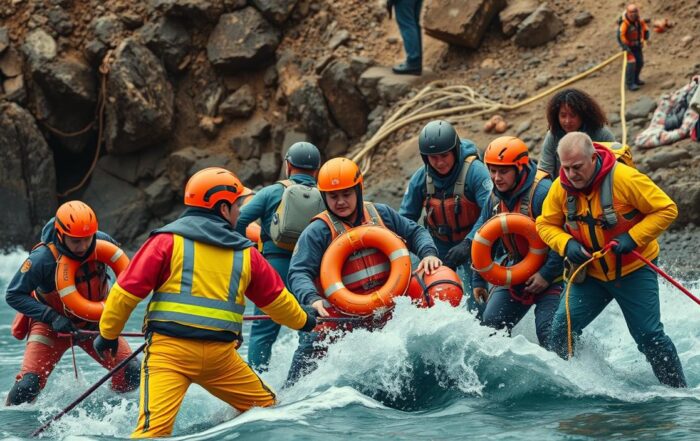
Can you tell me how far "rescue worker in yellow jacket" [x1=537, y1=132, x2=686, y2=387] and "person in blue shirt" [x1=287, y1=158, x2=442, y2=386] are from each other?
3.25 ft

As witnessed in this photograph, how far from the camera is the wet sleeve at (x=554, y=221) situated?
676 centimetres

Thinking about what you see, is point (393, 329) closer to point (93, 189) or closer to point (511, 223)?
point (511, 223)

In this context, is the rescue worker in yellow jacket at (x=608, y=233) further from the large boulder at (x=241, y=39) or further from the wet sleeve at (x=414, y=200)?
the large boulder at (x=241, y=39)

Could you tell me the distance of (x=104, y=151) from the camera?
17.6 meters

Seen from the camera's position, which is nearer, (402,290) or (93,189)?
(402,290)

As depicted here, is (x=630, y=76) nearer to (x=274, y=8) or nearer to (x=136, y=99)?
(x=274, y=8)

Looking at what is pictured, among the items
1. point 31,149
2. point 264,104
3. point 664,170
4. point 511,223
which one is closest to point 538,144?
point 664,170

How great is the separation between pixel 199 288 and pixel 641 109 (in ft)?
30.5

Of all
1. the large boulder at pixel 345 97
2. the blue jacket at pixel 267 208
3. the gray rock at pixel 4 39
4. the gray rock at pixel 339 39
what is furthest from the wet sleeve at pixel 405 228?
the gray rock at pixel 4 39

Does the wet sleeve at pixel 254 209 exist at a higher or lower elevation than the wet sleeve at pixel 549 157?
lower

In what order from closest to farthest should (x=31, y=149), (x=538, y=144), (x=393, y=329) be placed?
(x=393, y=329) → (x=538, y=144) → (x=31, y=149)

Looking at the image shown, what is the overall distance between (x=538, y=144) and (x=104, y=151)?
7.57 m

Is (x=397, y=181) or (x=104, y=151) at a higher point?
(x=104, y=151)

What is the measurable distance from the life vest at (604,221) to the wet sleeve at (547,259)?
0.50 m
